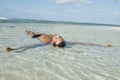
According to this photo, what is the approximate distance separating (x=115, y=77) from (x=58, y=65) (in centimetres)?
190

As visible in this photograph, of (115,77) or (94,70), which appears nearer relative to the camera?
(115,77)

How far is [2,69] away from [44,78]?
1.34m

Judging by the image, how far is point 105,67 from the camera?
6.52m

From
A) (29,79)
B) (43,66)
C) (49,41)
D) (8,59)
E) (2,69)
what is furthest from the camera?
(49,41)

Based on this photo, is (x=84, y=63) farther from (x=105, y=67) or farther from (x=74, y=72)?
(x=74, y=72)

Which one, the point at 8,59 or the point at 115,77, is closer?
the point at 115,77

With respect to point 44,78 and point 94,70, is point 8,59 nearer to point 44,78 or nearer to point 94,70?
point 44,78

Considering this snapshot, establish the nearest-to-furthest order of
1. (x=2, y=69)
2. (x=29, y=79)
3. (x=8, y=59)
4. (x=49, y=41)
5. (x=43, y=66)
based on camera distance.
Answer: (x=29, y=79) < (x=2, y=69) < (x=43, y=66) < (x=8, y=59) < (x=49, y=41)

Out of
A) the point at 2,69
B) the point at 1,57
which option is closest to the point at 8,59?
the point at 1,57

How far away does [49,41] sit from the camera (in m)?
11.1

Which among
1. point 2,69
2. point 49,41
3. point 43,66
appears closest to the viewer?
point 2,69

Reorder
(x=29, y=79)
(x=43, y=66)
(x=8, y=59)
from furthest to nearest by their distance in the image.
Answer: (x=8, y=59) < (x=43, y=66) < (x=29, y=79)

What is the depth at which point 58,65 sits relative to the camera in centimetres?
626

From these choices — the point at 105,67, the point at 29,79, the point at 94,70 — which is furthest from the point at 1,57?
the point at 105,67
